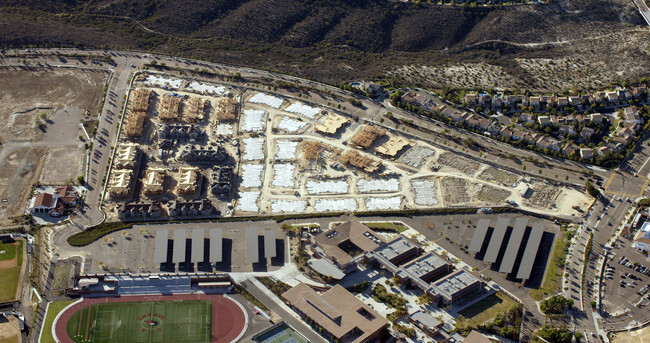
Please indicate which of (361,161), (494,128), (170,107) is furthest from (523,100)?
(170,107)

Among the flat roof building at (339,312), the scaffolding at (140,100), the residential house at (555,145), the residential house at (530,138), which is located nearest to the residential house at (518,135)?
the residential house at (530,138)

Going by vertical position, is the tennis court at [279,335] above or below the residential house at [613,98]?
below

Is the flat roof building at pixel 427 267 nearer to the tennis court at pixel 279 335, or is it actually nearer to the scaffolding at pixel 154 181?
the tennis court at pixel 279 335

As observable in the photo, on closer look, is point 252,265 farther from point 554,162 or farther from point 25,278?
point 554,162

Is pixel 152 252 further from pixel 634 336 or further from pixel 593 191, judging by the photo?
pixel 593 191

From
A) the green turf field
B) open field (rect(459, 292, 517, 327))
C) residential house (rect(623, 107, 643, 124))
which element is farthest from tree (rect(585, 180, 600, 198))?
the green turf field

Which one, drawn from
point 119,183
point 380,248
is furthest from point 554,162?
point 119,183
